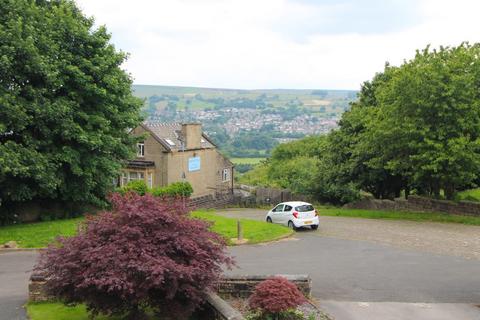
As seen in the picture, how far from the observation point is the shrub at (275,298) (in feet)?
37.5

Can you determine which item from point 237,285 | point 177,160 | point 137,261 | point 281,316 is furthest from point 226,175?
point 137,261

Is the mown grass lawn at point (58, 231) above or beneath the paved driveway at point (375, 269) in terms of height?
above

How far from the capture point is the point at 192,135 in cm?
5141

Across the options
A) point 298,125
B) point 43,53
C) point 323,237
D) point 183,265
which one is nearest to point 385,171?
point 323,237

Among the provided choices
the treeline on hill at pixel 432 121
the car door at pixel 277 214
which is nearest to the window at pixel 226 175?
the treeline on hill at pixel 432 121

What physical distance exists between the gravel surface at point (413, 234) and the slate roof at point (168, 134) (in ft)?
67.5

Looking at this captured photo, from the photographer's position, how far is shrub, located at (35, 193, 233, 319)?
10.4 metres

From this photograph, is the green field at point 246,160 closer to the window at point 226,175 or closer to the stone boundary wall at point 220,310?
the window at point 226,175

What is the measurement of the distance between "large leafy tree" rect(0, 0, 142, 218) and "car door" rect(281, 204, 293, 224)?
28.4 ft

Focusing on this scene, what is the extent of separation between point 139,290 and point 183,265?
37.7 inches

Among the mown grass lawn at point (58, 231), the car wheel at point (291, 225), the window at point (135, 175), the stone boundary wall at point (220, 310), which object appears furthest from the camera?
the window at point (135, 175)

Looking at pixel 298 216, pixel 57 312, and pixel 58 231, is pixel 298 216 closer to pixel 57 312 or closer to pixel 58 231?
pixel 58 231

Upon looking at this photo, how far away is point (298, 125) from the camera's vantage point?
188625 mm

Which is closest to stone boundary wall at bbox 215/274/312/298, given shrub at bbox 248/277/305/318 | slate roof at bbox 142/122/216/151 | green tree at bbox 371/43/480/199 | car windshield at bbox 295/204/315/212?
shrub at bbox 248/277/305/318
